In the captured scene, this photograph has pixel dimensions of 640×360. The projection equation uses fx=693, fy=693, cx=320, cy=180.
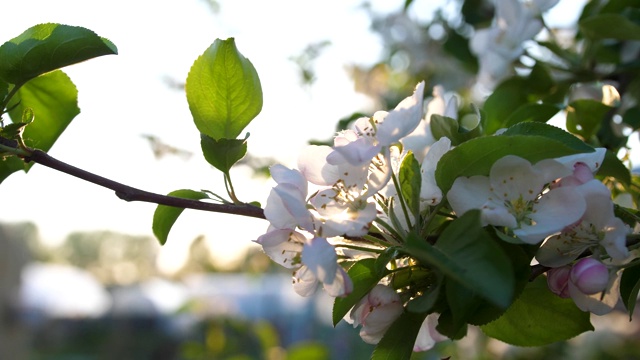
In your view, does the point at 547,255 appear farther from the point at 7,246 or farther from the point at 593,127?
the point at 7,246

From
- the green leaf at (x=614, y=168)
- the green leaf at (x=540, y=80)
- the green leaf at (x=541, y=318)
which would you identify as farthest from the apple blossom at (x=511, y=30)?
the green leaf at (x=541, y=318)

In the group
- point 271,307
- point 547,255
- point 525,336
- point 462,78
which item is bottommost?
point 271,307

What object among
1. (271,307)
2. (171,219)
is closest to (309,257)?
(171,219)

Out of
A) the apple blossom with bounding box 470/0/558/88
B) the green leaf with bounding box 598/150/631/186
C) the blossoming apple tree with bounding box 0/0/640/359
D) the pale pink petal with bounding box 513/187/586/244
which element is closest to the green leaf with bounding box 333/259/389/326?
the blossoming apple tree with bounding box 0/0/640/359

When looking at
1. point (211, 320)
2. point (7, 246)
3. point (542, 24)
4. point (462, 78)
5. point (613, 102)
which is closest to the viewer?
point (613, 102)

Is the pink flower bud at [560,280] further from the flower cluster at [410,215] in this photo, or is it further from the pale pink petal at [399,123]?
the pale pink petal at [399,123]

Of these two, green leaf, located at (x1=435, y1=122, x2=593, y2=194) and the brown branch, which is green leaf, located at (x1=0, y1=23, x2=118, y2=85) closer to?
the brown branch
